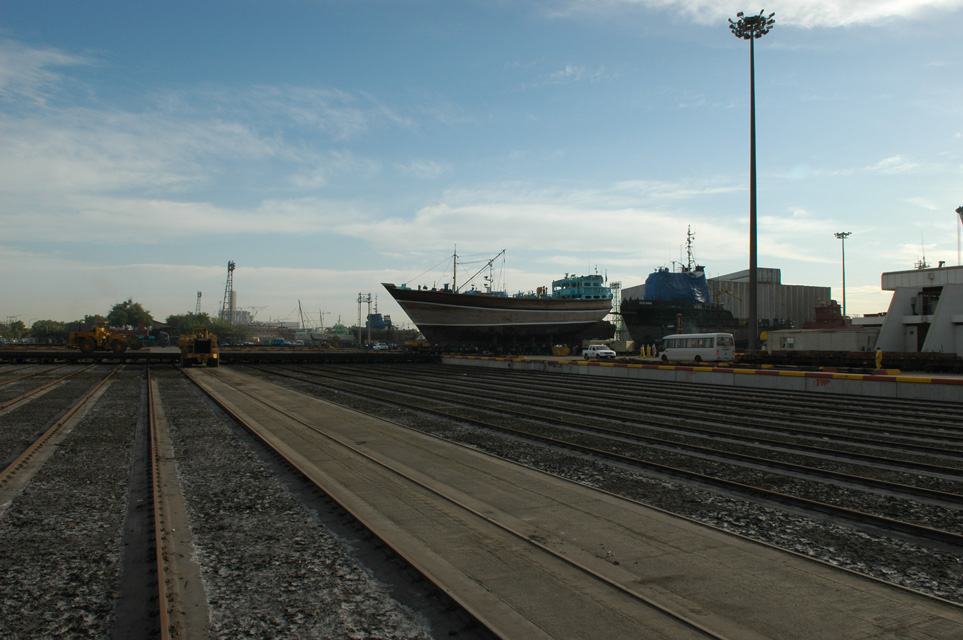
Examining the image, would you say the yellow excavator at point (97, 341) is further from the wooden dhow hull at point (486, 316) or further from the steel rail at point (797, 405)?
the steel rail at point (797, 405)

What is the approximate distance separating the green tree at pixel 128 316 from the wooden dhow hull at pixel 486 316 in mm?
148791

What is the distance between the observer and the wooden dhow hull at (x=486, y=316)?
70125mm

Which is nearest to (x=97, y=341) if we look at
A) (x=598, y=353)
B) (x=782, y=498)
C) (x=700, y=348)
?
(x=598, y=353)

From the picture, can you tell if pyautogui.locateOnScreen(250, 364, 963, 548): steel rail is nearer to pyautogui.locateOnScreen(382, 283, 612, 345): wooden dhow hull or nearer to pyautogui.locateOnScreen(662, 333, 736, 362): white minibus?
pyautogui.locateOnScreen(662, 333, 736, 362): white minibus

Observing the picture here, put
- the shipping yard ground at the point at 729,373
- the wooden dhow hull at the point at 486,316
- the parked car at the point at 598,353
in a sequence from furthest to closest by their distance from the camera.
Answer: the wooden dhow hull at the point at 486,316
the parked car at the point at 598,353
the shipping yard ground at the point at 729,373

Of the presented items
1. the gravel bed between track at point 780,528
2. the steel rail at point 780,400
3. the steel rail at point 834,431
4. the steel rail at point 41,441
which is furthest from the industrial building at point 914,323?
the steel rail at point 41,441

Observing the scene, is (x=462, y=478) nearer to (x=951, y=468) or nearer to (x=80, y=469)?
(x=80, y=469)

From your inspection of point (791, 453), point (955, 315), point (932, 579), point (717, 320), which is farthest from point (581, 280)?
point (932, 579)

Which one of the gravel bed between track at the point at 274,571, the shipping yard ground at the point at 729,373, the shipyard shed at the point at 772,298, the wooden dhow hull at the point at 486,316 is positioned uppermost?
the shipyard shed at the point at 772,298

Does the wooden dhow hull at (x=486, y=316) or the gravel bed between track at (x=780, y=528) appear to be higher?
the wooden dhow hull at (x=486, y=316)

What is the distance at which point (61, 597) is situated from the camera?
200 inches

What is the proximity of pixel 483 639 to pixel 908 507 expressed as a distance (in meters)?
6.43

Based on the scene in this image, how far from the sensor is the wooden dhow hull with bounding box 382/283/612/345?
70125mm

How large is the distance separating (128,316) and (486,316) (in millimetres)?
159494
